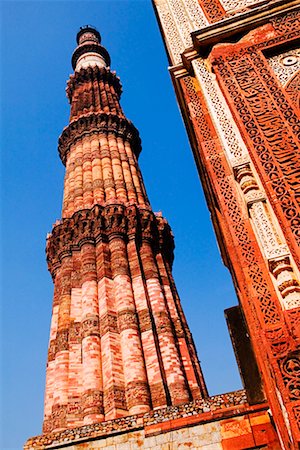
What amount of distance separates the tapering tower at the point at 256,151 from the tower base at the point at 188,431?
23.1 inches

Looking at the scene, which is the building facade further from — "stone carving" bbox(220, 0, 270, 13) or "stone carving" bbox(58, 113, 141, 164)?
"stone carving" bbox(58, 113, 141, 164)

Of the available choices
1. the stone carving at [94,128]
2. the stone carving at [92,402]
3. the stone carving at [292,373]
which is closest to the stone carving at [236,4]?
the stone carving at [292,373]

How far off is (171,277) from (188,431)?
6.61 meters

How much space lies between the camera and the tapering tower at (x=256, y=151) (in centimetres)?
270

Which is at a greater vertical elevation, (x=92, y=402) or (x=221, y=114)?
(x=221, y=114)

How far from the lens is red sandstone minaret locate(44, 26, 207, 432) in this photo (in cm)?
873

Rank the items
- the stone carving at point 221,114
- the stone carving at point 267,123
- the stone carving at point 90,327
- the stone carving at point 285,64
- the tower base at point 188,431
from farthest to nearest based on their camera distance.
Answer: the stone carving at point 90,327 → the tower base at point 188,431 → the stone carving at point 285,64 → the stone carving at point 221,114 → the stone carving at point 267,123

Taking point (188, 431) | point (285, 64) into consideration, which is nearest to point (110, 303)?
point (188, 431)

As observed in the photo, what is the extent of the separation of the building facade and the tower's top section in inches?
336

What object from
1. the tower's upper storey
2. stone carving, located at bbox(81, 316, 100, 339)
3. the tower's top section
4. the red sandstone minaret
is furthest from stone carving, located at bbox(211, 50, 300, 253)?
the tower's top section

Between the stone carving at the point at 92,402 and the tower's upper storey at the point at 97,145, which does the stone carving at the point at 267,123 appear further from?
the tower's upper storey at the point at 97,145

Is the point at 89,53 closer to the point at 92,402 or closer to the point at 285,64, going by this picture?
the point at 92,402

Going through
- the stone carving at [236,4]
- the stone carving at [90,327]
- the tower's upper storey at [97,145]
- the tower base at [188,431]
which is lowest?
the tower base at [188,431]

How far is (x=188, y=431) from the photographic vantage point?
5.48m
